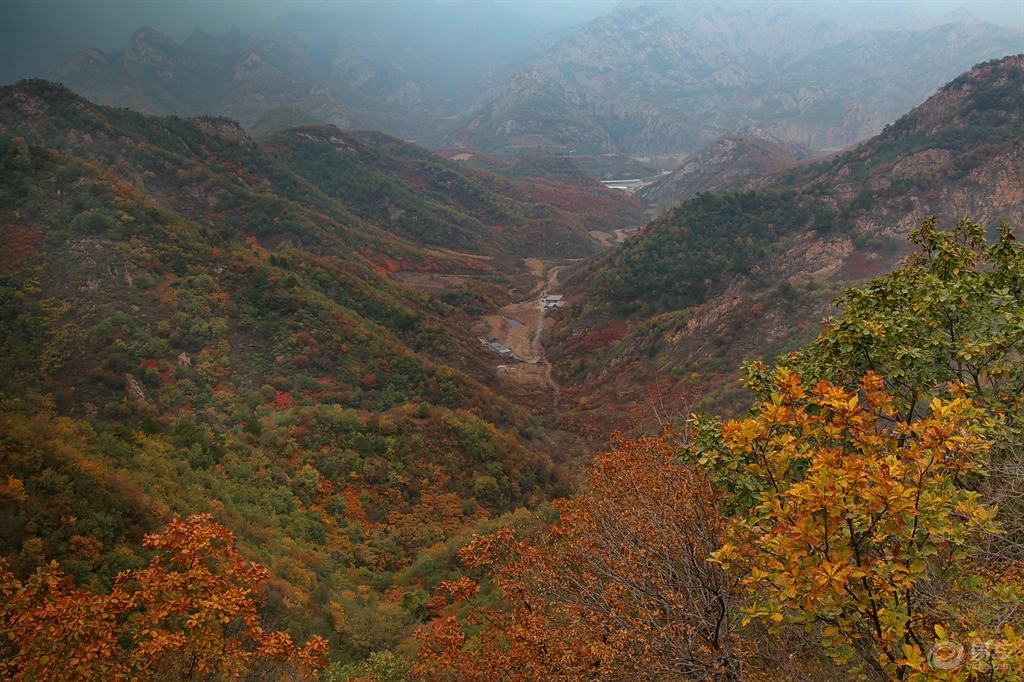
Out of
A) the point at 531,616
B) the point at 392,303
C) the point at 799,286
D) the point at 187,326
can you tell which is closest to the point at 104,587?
the point at 531,616

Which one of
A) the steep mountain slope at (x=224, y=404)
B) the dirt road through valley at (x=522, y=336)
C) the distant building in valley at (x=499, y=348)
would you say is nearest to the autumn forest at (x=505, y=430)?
the steep mountain slope at (x=224, y=404)

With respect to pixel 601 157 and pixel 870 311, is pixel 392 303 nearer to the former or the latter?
pixel 870 311

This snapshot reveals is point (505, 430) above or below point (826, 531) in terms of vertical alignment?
below

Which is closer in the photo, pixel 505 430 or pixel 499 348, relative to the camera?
pixel 505 430

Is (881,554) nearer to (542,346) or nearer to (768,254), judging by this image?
(542,346)

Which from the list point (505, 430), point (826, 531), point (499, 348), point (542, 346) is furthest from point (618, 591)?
point (542, 346)

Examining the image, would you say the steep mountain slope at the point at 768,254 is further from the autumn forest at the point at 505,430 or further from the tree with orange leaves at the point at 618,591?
the tree with orange leaves at the point at 618,591

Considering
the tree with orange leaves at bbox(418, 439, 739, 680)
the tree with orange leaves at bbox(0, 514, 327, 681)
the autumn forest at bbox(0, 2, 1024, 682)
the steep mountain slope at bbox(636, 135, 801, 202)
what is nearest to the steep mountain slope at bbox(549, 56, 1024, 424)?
the autumn forest at bbox(0, 2, 1024, 682)
